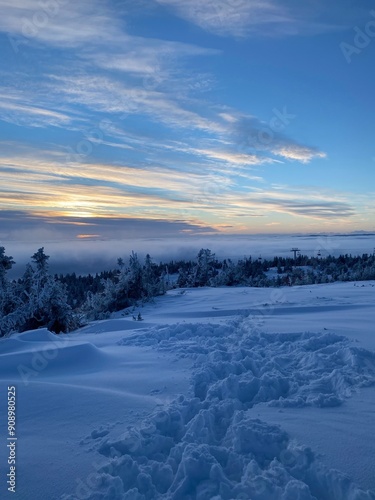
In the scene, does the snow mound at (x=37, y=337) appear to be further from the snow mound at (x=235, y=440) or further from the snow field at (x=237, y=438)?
the snow mound at (x=235, y=440)

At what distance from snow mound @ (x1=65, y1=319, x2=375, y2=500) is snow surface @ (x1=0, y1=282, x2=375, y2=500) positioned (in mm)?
12

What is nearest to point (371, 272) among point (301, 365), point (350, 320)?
point (350, 320)

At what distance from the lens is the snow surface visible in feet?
10.9

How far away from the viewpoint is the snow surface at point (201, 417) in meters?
3.31

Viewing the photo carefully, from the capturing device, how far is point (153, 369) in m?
6.35

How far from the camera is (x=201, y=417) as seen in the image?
434 centimetres

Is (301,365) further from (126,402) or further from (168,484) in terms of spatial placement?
(168,484)

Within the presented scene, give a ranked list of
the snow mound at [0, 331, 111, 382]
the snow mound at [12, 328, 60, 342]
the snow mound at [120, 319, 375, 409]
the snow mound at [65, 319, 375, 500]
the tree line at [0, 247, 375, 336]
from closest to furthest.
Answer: the snow mound at [65, 319, 375, 500] → the snow mound at [120, 319, 375, 409] → the snow mound at [0, 331, 111, 382] → the snow mound at [12, 328, 60, 342] → the tree line at [0, 247, 375, 336]

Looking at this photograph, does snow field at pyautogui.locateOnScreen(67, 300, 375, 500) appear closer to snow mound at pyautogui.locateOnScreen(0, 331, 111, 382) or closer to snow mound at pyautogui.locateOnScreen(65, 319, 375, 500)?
snow mound at pyautogui.locateOnScreen(65, 319, 375, 500)

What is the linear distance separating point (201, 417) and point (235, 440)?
0.56 m

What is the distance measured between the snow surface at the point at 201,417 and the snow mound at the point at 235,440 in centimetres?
1

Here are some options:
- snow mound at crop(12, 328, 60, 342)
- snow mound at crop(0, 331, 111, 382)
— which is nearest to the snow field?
snow mound at crop(0, 331, 111, 382)

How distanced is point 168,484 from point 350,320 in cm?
745

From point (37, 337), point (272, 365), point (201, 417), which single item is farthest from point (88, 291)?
point (201, 417)
